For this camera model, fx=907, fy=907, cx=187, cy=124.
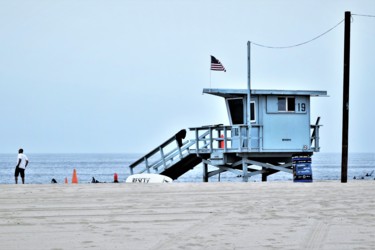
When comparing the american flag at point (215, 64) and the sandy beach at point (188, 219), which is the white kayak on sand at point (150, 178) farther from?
the sandy beach at point (188, 219)

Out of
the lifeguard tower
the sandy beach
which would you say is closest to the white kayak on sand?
the lifeguard tower

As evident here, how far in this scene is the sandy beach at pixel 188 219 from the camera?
41.2 feet

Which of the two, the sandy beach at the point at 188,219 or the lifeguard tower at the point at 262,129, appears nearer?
the sandy beach at the point at 188,219

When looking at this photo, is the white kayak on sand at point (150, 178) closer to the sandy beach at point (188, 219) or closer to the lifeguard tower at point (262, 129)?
the lifeguard tower at point (262, 129)

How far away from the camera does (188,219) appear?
622 inches

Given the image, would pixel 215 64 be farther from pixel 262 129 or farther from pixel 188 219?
pixel 188 219

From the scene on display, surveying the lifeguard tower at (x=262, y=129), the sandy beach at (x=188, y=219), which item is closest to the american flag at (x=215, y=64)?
the lifeguard tower at (x=262, y=129)

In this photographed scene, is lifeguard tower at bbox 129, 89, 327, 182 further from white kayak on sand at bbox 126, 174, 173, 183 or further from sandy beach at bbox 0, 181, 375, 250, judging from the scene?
sandy beach at bbox 0, 181, 375, 250

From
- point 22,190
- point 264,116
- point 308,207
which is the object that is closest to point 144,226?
point 308,207

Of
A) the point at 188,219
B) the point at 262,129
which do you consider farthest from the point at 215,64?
the point at 188,219

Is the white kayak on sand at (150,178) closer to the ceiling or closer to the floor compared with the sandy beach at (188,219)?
closer to the floor

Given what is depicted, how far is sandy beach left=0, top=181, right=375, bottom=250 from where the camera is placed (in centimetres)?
1257

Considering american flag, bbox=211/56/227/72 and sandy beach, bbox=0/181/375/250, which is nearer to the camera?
sandy beach, bbox=0/181/375/250

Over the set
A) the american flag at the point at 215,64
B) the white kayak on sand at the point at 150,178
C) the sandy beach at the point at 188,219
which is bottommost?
the white kayak on sand at the point at 150,178
